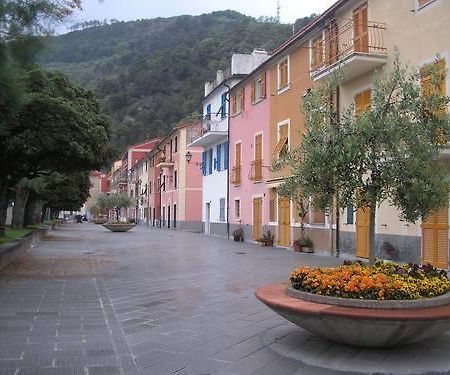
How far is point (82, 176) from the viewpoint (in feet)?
123

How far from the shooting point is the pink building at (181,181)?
49.0 m

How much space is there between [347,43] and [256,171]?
10.4 metres

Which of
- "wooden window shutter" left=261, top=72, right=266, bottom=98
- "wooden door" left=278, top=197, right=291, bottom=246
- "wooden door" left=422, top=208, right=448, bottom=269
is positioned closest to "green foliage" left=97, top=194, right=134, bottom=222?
"wooden window shutter" left=261, top=72, right=266, bottom=98

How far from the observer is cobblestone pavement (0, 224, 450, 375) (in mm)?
5750

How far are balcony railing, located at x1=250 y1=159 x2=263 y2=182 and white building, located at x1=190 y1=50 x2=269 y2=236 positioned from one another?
4829mm

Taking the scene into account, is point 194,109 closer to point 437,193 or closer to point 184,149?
point 184,149

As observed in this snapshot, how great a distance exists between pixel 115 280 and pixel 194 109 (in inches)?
2528

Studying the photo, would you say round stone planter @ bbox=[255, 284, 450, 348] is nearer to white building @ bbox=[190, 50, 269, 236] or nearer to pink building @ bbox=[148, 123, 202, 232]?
white building @ bbox=[190, 50, 269, 236]

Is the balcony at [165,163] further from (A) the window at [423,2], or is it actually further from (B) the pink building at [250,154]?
(A) the window at [423,2]

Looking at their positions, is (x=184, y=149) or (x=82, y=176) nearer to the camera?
(x=82, y=176)

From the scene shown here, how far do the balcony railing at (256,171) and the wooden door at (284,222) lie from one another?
2.57 meters

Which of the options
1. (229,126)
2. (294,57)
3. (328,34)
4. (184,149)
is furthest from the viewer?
(184,149)

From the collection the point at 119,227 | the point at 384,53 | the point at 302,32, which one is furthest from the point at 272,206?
the point at 119,227

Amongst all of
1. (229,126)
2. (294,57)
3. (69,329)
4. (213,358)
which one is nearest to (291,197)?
(213,358)
